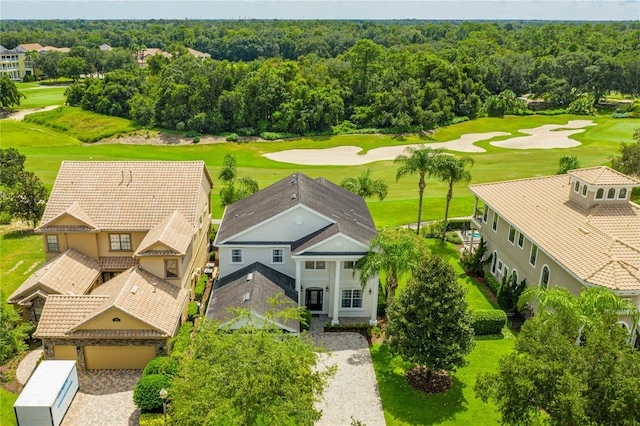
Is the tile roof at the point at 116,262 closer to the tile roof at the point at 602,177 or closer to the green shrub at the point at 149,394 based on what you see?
the green shrub at the point at 149,394

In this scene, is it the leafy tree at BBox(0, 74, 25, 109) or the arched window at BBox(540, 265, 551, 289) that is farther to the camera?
the leafy tree at BBox(0, 74, 25, 109)

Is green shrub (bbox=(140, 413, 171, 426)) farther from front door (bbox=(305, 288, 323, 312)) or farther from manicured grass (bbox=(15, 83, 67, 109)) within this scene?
manicured grass (bbox=(15, 83, 67, 109))

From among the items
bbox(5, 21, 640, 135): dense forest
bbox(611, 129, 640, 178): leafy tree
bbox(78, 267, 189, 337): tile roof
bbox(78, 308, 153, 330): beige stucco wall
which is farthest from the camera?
bbox(5, 21, 640, 135): dense forest

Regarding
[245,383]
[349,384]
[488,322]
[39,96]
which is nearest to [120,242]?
[349,384]

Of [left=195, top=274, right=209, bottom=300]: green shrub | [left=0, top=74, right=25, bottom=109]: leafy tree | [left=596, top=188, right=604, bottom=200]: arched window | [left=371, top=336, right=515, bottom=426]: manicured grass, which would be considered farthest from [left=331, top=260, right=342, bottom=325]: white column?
[left=0, top=74, right=25, bottom=109]: leafy tree

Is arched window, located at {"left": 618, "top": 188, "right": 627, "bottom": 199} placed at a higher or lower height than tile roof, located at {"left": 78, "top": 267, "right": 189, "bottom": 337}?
higher

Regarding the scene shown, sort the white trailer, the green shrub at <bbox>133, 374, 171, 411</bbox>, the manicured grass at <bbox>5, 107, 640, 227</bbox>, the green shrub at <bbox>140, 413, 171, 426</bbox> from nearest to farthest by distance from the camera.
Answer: the white trailer → the green shrub at <bbox>140, 413, 171, 426</bbox> → the green shrub at <bbox>133, 374, 171, 411</bbox> → the manicured grass at <bbox>5, 107, 640, 227</bbox>

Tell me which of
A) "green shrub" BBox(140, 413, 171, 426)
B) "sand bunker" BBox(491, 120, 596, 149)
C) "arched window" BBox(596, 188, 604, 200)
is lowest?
"green shrub" BBox(140, 413, 171, 426)
